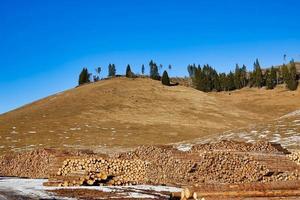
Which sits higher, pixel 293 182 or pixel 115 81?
pixel 115 81

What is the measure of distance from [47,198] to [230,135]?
39158 mm

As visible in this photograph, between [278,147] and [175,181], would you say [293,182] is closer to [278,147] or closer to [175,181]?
[175,181]

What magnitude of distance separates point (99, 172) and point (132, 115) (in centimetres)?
6913

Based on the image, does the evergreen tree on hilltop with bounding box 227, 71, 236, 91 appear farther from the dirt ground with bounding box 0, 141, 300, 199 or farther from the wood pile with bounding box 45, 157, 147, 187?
the wood pile with bounding box 45, 157, 147, 187

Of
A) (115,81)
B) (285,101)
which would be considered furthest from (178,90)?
(285,101)

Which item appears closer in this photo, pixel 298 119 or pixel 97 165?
pixel 97 165

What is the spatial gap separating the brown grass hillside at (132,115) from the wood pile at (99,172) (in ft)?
87.7

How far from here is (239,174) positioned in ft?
76.8

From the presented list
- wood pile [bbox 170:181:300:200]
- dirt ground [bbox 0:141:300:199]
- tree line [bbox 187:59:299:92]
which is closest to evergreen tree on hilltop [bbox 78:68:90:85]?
tree line [bbox 187:59:299:92]

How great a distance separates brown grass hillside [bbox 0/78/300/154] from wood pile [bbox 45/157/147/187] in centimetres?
2672

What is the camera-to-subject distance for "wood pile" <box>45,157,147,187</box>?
22.6 m

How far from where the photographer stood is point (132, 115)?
9294 cm

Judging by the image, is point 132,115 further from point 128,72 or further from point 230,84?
point 230,84

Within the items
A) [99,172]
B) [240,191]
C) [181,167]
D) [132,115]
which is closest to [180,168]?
[181,167]
